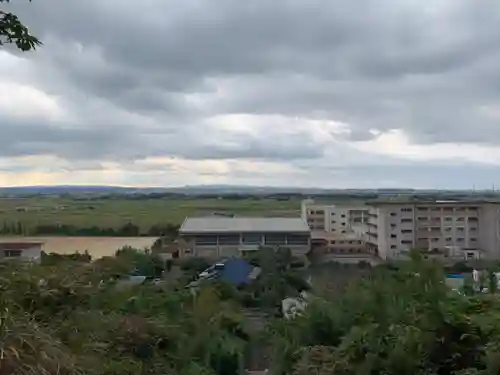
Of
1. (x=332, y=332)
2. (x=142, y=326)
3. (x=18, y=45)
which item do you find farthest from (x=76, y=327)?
(x=332, y=332)

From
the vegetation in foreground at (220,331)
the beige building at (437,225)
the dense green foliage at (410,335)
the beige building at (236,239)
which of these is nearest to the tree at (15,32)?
the vegetation in foreground at (220,331)

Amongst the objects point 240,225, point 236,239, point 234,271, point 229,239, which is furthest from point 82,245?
point 240,225

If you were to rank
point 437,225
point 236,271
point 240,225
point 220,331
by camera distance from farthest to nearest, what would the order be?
point 437,225
point 240,225
point 236,271
point 220,331

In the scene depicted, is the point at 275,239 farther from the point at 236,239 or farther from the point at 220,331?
the point at 220,331

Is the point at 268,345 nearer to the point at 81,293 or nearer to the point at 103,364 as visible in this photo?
the point at 81,293

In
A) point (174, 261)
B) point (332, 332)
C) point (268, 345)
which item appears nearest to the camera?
point (332, 332)

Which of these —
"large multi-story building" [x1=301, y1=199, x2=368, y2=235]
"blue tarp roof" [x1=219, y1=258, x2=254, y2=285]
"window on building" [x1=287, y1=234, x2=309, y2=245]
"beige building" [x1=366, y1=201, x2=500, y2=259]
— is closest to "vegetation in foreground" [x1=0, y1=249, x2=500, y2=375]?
"blue tarp roof" [x1=219, y1=258, x2=254, y2=285]

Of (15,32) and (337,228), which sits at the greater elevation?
(15,32)

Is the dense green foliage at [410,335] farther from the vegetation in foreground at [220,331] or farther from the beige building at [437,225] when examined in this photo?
the beige building at [437,225]
